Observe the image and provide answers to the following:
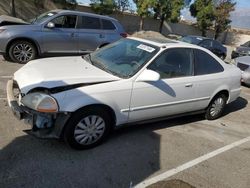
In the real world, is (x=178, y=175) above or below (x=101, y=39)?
below

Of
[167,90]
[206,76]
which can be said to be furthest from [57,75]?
[206,76]

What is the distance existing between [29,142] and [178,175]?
208cm

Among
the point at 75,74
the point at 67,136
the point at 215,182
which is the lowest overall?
the point at 215,182

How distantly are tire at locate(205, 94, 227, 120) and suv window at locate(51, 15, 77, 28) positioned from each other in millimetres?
5392

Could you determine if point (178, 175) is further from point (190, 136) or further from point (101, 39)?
point (101, 39)

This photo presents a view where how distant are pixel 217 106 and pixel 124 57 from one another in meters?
2.33

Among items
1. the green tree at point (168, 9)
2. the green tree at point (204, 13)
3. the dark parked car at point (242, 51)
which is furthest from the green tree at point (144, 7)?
the dark parked car at point (242, 51)

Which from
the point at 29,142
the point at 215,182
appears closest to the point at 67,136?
the point at 29,142

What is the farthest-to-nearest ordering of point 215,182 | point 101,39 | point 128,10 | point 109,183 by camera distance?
point 128,10 < point 101,39 < point 215,182 < point 109,183

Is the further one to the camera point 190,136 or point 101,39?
point 101,39

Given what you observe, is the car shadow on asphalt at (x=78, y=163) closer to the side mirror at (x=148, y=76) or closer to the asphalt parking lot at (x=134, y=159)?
the asphalt parking lot at (x=134, y=159)

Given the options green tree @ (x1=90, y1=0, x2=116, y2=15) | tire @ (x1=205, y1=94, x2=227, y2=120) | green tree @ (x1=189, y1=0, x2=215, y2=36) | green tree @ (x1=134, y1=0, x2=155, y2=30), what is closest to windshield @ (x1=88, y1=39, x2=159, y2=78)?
tire @ (x1=205, y1=94, x2=227, y2=120)

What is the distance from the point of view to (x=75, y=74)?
4473mm

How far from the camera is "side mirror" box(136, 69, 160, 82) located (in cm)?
455
